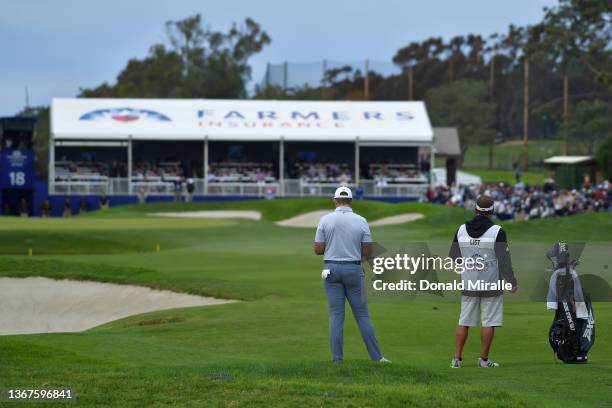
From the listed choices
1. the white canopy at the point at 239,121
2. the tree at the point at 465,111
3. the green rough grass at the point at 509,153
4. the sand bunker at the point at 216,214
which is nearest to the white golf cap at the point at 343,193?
the sand bunker at the point at 216,214

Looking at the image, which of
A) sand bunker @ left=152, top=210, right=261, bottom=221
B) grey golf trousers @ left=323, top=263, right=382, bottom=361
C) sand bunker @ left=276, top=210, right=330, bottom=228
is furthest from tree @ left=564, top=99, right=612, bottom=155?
grey golf trousers @ left=323, top=263, right=382, bottom=361

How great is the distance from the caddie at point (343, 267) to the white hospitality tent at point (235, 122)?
193 feet

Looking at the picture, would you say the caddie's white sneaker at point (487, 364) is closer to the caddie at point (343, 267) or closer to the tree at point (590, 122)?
the caddie at point (343, 267)

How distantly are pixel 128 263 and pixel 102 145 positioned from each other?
47852mm

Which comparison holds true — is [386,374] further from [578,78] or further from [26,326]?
[578,78]

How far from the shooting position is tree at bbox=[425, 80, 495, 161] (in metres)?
121

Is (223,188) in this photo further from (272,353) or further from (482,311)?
(482,311)

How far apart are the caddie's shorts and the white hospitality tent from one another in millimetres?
58649

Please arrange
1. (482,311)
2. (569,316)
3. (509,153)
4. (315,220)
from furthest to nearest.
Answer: (509,153) → (315,220) → (569,316) → (482,311)

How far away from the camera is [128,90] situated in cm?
11531

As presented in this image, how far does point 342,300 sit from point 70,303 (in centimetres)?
1367

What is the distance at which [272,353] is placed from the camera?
50.0 feet

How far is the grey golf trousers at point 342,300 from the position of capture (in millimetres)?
13000

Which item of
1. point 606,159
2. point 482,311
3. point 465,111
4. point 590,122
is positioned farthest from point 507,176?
point 482,311
